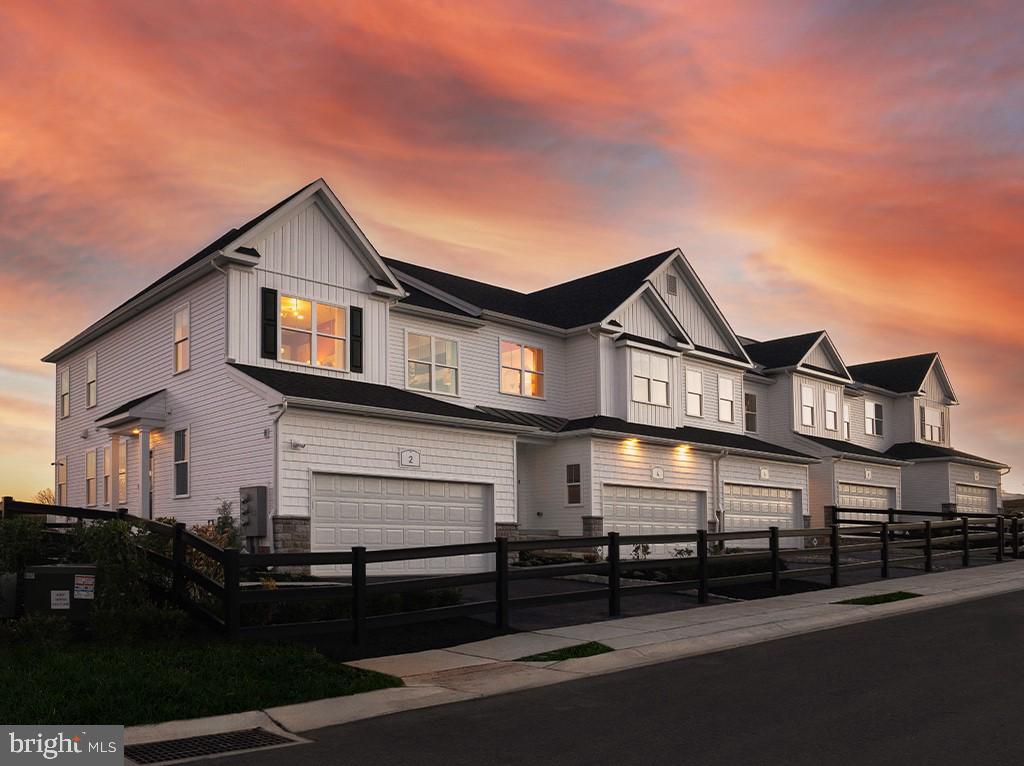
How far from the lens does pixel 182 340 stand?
26172 millimetres

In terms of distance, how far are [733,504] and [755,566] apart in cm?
1263

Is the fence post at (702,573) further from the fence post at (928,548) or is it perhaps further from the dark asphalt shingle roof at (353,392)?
the fence post at (928,548)

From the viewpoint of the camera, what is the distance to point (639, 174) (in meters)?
28.9

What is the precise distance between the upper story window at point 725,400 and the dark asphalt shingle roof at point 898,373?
47.0 ft

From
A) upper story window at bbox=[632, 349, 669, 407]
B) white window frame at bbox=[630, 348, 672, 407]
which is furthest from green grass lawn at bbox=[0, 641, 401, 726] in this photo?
upper story window at bbox=[632, 349, 669, 407]

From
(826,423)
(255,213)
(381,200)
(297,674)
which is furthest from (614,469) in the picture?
(297,674)

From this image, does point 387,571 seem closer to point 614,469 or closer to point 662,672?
point 614,469

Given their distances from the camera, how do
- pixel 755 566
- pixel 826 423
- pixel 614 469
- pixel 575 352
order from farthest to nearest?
1. pixel 826 423
2. pixel 575 352
3. pixel 614 469
4. pixel 755 566

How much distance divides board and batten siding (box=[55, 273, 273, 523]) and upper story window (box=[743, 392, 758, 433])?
985 inches

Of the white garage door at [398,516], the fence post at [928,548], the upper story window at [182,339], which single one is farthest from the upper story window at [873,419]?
the upper story window at [182,339]

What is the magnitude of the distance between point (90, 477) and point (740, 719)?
27015 millimetres

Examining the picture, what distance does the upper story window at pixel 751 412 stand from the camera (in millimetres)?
42625

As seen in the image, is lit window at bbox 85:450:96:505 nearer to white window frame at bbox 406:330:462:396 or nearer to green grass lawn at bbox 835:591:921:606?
white window frame at bbox 406:330:462:396

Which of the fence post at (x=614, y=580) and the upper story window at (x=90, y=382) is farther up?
the upper story window at (x=90, y=382)
